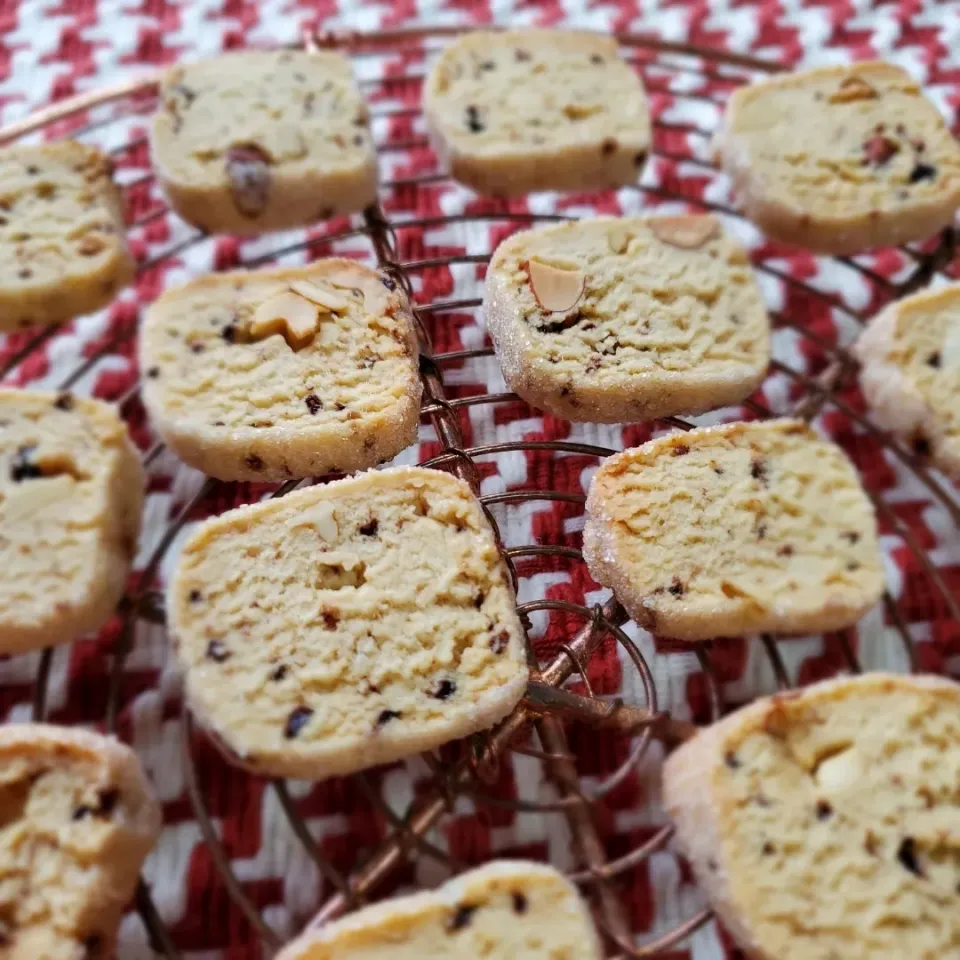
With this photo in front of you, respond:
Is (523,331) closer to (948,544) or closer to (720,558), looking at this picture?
(720,558)

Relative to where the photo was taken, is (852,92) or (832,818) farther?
(852,92)

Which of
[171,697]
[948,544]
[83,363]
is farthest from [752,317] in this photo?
[83,363]

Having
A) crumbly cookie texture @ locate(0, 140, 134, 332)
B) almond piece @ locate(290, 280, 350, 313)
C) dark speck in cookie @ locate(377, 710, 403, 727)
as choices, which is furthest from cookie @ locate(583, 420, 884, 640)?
crumbly cookie texture @ locate(0, 140, 134, 332)

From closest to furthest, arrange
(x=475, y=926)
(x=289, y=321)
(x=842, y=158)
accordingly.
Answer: (x=475, y=926), (x=289, y=321), (x=842, y=158)

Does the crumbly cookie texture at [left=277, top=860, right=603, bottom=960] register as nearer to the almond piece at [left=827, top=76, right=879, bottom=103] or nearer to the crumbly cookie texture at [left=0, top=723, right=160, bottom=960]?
the crumbly cookie texture at [left=0, top=723, right=160, bottom=960]

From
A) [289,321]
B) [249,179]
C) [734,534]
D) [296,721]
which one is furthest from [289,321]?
[734,534]

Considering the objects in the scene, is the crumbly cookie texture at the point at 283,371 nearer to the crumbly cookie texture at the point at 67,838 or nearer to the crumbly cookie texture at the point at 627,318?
the crumbly cookie texture at the point at 627,318

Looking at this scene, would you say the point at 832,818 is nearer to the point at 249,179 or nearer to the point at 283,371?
the point at 283,371
